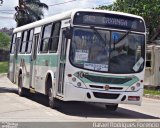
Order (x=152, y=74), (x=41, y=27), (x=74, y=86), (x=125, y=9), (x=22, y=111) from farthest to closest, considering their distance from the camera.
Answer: (x=125, y=9) < (x=152, y=74) < (x=41, y=27) < (x=22, y=111) < (x=74, y=86)

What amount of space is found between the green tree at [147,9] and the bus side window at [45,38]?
83.3 feet

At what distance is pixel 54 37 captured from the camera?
17250mm

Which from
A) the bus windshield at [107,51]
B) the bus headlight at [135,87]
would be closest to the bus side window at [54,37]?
the bus windshield at [107,51]

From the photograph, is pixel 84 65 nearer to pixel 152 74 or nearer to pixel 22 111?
pixel 22 111

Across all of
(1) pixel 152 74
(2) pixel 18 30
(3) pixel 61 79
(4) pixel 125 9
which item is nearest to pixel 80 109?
(3) pixel 61 79

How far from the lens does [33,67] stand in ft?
67.1

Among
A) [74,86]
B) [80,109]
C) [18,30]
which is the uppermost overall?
[18,30]

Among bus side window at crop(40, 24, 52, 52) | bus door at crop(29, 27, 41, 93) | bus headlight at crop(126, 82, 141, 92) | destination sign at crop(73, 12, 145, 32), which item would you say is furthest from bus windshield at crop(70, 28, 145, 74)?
bus door at crop(29, 27, 41, 93)

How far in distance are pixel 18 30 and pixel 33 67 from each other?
493cm

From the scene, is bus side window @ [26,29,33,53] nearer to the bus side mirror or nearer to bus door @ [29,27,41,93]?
bus door @ [29,27,41,93]

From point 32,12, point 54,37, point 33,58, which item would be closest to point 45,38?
point 54,37

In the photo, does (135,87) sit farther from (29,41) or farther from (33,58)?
(29,41)

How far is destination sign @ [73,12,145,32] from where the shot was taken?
50.7 ft

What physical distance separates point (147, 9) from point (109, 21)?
28422 mm
